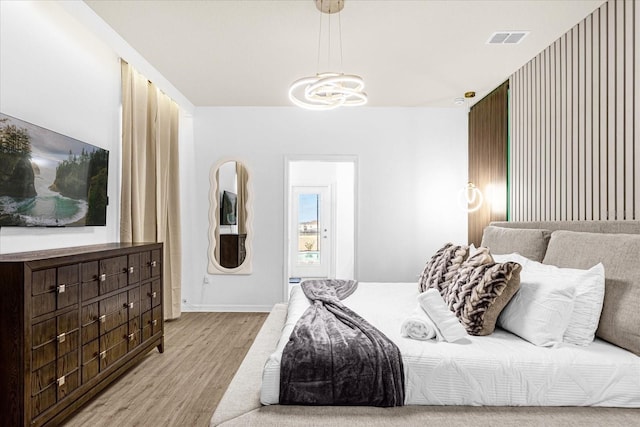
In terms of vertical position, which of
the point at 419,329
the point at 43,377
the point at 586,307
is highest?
the point at 586,307

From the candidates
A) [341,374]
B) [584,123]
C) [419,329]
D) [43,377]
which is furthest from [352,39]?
[43,377]

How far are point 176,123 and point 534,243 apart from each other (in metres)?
3.99

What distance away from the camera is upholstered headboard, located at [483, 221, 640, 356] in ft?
5.63

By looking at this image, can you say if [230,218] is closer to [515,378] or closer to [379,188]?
[379,188]

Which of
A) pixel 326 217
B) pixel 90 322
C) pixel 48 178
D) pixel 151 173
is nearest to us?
pixel 90 322

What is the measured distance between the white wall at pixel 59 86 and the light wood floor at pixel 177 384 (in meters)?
1.09

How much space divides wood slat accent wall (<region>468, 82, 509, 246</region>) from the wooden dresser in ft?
11.4

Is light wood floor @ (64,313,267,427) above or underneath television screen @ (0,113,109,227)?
underneath

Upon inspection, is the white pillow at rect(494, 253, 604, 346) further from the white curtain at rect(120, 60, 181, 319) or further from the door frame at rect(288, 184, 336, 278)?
the door frame at rect(288, 184, 336, 278)

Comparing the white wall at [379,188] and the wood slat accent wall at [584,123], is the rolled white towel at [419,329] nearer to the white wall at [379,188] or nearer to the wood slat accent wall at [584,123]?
the wood slat accent wall at [584,123]

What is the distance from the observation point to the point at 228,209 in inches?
197

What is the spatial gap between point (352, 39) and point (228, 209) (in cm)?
276

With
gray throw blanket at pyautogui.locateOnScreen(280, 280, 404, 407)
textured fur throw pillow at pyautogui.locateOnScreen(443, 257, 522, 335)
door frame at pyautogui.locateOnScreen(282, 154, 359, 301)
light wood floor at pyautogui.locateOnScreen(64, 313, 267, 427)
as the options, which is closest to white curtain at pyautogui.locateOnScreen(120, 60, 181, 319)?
light wood floor at pyautogui.locateOnScreen(64, 313, 267, 427)

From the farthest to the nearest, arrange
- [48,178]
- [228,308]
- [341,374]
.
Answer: [228,308] → [48,178] → [341,374]
